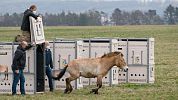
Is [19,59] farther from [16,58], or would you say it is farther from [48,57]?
[48,57]

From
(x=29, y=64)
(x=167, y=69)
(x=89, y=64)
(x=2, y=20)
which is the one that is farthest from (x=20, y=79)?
(x=2, y=20)

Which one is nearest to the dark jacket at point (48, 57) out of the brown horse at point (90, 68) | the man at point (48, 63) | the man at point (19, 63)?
the man at point (48, 63)

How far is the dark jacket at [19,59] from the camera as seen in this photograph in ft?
63.1

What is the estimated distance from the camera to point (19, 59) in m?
19.3

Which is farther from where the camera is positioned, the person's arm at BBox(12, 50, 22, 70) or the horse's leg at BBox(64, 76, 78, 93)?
the horse's leg at BBox(64, 76, 78, 93)

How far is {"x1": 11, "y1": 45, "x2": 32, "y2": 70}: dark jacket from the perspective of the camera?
19.2 metres

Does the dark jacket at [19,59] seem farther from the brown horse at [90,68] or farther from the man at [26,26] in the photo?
the brown horse at [90,68]

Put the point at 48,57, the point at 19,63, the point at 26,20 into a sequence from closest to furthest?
1. the point at 19,63
2. the point at 26,20
3. the point at 48,57

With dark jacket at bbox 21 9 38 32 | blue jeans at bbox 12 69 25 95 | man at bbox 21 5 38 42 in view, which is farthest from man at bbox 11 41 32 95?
dark jacket at bbox 21 9 38 32

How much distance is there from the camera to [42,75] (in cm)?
2039

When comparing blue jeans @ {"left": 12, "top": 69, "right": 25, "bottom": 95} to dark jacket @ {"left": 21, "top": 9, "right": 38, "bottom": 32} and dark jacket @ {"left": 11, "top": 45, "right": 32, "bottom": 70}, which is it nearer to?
dark jacket @ {"left": 11, "top": 45, "right": 32, "bottom": 70}

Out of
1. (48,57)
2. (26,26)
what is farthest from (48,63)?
(26,26)

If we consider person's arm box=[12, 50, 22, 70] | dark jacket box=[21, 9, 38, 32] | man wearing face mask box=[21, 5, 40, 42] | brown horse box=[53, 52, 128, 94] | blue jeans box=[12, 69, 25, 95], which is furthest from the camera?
man wearing face mask box=[21, 5, 40, 42]

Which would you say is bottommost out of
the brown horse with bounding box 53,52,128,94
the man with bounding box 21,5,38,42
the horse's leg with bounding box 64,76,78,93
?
the horse's leg with bounding box 64,76,78,93
